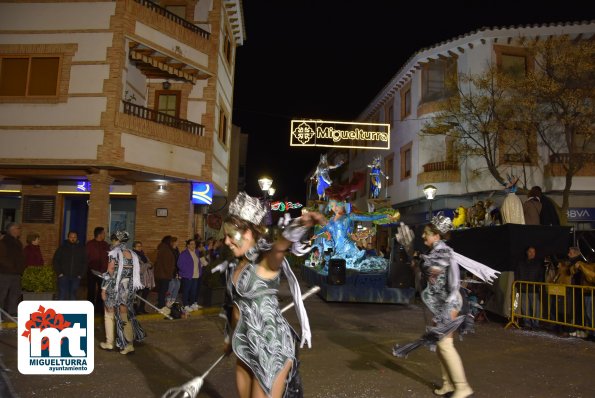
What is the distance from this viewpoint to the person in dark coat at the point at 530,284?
10.9 metres

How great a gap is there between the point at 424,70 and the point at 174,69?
1539cm

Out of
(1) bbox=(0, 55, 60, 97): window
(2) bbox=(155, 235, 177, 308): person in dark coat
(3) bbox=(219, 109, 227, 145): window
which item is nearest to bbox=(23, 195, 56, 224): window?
(1) bbox=(0, 55, 60, 97): window

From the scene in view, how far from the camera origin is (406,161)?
98.8 feet

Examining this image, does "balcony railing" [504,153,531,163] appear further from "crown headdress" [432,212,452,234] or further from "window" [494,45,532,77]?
"crown headdress" [432,212,452,234]

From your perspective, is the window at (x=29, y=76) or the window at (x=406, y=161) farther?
the window at (x=406, y=161)

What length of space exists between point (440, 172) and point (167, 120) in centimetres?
1476

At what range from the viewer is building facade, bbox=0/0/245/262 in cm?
1518

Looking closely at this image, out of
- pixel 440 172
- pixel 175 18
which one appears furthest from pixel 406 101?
pixel 175 18

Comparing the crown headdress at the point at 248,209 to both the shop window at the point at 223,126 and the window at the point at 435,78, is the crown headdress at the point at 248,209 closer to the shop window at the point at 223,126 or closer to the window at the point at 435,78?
the shop window at the point at 223,126

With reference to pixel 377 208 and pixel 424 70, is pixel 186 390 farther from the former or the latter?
pixel 424 70

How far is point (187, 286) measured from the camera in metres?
11.7

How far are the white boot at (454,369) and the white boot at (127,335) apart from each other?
4.53 m

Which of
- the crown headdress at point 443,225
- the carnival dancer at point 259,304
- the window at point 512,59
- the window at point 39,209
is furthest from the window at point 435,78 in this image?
the carnival dancer at point 259,304

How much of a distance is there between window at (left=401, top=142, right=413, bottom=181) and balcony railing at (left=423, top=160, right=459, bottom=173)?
217 centimetres
